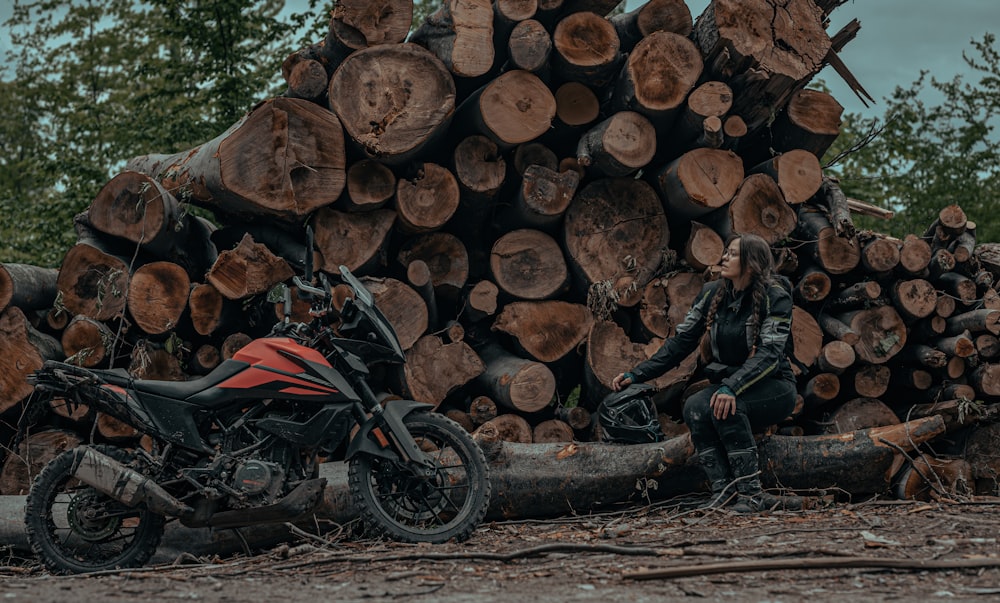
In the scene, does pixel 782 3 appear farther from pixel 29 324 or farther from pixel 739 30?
pixel 29 324

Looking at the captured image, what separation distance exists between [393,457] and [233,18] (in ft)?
28.4

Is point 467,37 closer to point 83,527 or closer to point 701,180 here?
point 701,180

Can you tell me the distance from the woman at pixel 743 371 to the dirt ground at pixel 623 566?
270 millimetres

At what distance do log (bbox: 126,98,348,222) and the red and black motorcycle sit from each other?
3.21 ft

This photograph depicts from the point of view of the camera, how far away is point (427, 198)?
5.38 meters

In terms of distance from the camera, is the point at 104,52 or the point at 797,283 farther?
the point at 104,52

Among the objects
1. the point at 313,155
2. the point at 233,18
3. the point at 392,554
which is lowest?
the point at 392,554

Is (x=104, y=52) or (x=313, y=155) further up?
(x=104, y=52)

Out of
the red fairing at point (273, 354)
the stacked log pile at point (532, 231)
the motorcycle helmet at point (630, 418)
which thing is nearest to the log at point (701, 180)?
the stacked log pile at point (532, 231)

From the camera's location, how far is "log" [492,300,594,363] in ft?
18.2

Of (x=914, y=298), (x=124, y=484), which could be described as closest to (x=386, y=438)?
(x=124, y=484)

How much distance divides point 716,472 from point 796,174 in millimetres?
2204

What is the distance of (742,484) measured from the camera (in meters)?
4.71

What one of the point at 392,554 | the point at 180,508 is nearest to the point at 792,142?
the point at 392,554
